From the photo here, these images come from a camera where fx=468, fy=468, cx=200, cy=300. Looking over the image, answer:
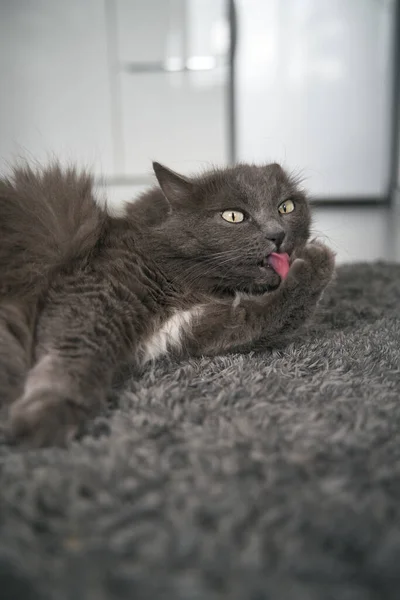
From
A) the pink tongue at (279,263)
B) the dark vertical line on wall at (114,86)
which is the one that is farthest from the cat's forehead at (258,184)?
the dark vertical line on wall at (114,86)

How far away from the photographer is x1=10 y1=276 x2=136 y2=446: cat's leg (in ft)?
2.38

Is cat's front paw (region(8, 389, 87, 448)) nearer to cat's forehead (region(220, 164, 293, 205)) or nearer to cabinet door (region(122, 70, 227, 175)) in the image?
cat's forehead (region(220, 164, 293, 205))

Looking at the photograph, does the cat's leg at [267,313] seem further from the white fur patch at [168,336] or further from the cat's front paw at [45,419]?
the cat's front paw at [45,419]

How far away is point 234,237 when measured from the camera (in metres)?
1.07

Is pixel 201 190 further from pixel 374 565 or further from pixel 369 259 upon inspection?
pixel 369 259

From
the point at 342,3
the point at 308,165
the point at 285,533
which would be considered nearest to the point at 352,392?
the point at 285,533

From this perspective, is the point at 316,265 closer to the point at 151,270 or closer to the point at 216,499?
the point at 151,270

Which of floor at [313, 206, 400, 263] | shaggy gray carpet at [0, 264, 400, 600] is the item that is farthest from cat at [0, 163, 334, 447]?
floor at [313, 206, 400, 263]

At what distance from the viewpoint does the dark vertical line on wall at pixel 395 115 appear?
3668mm

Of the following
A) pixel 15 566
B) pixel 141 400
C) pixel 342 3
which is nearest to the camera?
pixel 15 566

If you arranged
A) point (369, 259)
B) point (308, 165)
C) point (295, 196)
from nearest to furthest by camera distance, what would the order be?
point (295, 196)
point (369, 259)
point (308, 165)

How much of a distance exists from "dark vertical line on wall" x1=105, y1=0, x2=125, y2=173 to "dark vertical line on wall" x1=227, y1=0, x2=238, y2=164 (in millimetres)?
897

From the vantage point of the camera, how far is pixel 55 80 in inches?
149

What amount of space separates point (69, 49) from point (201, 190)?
128 inches
